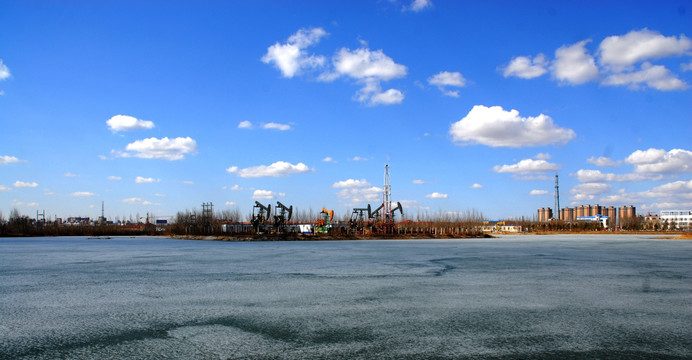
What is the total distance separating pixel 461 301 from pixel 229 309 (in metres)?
4.51

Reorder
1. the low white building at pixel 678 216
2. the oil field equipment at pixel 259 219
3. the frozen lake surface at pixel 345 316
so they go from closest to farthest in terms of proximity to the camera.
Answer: the frozen lake surface at pixel 345 316, the oil field equipment at pixel 259 219, the low white building at pixel 678 216

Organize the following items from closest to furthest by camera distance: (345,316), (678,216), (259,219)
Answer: (345,316)
(259,219)
(678,216)

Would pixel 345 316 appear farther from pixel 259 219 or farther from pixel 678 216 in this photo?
pixel 678 216

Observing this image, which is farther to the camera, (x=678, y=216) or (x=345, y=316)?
(x=678, y=216)

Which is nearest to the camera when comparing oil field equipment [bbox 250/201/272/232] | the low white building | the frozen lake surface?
the frozen lake surface

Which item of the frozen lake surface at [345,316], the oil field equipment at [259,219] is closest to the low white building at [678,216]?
the oil field equipment at [259,219]

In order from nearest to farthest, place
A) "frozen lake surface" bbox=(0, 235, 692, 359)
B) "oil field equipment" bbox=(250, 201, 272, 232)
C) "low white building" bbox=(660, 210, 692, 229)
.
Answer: "frozen lake surface" bbox=(0, 235, 692, 359)
"oil field equipment" bbox=(250, 201, 272, 232)
"low white building" bbox=(660, 210, 692, 229)

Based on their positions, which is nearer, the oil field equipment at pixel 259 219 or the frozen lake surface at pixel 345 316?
the frozen lake surface at pixel 345 316

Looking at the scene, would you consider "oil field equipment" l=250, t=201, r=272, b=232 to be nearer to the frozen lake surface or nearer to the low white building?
the frozen lake surface

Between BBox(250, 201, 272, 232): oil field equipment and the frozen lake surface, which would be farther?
BBox(250, 201, 272, 232): oil field equipment

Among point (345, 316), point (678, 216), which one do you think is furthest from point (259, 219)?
point (678, 216)

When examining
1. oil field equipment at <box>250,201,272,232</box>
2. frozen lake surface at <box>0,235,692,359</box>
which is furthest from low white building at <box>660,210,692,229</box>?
frozen lake surface at <box>0,235,692,359</box>

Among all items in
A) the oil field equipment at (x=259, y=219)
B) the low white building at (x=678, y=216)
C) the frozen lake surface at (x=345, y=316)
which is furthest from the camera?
the low white building at (x=678, y=216)

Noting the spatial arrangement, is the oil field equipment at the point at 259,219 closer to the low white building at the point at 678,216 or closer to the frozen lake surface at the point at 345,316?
the frozen lake surface at the point at 345,316
